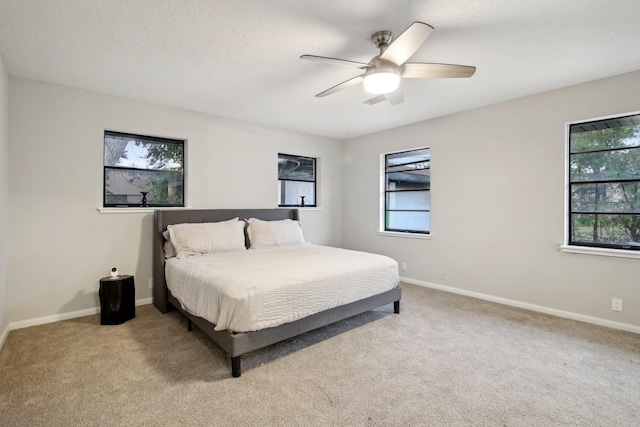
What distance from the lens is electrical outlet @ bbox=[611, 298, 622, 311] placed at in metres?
2.93

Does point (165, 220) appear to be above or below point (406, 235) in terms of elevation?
above

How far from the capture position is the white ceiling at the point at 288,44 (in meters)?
1.96

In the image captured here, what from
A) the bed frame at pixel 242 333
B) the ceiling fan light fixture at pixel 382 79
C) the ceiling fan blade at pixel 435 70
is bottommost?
the bed frame at pixel 242 333

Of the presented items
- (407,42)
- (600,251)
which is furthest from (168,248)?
(600,251)

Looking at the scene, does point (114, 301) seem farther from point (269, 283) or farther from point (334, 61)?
point (334, 61)

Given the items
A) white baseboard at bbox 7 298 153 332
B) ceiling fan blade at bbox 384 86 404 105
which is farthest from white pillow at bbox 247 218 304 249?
ceiling fan blade at bbox 384 86 404 105

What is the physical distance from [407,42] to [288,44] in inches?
37.7

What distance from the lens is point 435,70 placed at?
222 centimetres

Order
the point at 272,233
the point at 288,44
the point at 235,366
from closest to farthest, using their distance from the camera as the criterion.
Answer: the point at 235,366 → the point at 288,44 → the point at 272,233

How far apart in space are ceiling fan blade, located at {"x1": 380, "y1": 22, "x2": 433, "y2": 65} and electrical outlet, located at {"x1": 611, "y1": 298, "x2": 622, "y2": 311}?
3.07 metres

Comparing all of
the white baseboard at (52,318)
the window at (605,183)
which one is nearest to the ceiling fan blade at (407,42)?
the window at (605,183)

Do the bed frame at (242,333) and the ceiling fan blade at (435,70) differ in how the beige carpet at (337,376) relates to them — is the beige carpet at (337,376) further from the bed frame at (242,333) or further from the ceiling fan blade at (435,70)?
the ceiling fan blade at (435,70)

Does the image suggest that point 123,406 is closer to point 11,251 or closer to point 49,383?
point 49,383

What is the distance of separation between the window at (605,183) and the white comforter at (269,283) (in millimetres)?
2067
